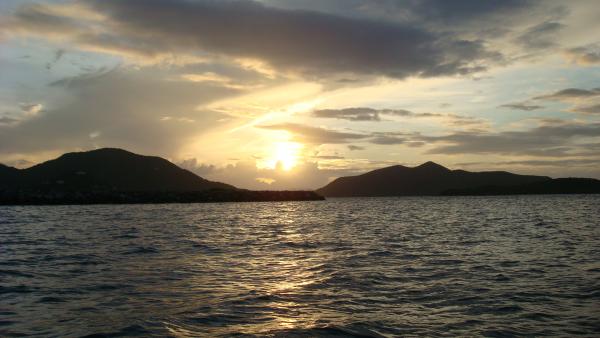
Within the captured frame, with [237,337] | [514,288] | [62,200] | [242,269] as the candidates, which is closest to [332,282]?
[242,269]

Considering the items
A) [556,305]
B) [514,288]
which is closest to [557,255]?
[514,288]

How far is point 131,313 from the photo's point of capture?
1623 cm

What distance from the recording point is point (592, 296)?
18562 millimetres

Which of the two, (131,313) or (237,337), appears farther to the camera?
(131,313)

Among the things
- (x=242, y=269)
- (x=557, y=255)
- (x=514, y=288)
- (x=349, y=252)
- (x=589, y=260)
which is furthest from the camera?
(x=349, y=252)

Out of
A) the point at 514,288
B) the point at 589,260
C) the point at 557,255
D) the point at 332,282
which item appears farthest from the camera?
the point at 557,255

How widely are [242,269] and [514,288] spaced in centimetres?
1367

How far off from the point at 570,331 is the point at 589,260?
54.2 feet

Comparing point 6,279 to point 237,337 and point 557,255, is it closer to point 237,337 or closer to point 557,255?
point 237,337

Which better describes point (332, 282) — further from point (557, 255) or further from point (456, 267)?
point (557, 255)

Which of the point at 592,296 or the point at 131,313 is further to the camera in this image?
the point at 592,296

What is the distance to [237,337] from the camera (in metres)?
13.6

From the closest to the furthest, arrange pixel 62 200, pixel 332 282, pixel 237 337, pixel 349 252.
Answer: pixel 237 337, pixel 332 282, pixel 349 252, pixel 62 200

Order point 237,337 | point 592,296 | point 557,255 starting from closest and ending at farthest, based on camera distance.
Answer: point 237,337
point 592,296
point 557,255
